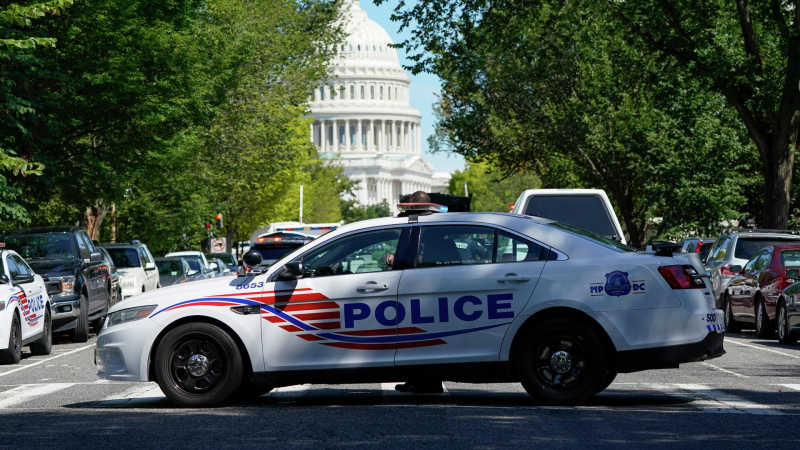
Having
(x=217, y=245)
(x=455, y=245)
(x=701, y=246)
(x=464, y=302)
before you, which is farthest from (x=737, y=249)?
(x=217, y=245)

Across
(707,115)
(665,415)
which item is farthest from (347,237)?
(707,115)

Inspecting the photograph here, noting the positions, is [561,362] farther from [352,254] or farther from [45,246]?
[45,246]

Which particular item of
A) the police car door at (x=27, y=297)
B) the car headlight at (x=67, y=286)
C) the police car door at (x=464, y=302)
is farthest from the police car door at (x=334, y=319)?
the car headlight at (x=67, y=286)

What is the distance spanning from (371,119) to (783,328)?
561ft

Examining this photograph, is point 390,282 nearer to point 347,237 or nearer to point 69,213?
point 347,237

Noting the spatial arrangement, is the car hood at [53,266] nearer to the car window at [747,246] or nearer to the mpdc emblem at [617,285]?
the car window at [747,246]

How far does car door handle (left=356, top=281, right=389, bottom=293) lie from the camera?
32.4 ft

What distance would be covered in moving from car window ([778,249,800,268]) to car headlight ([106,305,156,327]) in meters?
12.9

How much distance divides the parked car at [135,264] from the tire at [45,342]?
949 centimetres

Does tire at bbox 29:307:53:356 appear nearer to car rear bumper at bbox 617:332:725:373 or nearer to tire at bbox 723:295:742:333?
car rear bumper at bbox 617:332:725:373

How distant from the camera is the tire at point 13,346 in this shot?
1633cm

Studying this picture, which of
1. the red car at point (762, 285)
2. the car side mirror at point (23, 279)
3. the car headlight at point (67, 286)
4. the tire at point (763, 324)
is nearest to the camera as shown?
the car side mirror at point (23, 279)

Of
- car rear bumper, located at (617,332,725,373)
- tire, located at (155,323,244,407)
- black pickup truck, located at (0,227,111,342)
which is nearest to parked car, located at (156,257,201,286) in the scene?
black pickup truck, located at (0,227,111,342)

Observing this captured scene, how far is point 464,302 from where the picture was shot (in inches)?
388
